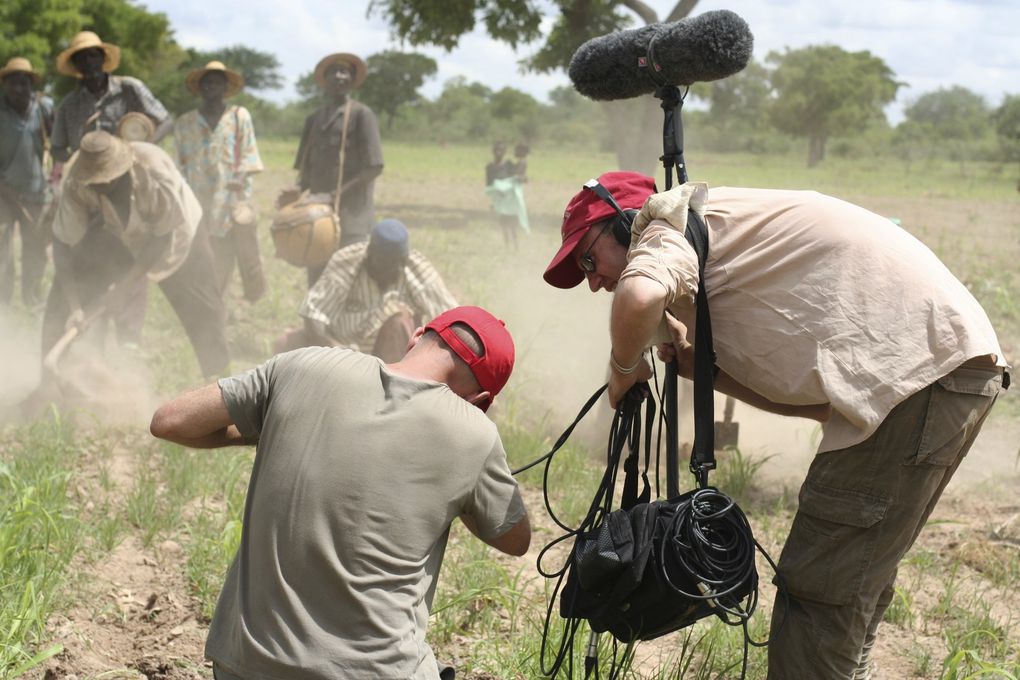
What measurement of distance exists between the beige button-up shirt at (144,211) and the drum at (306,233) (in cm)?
82

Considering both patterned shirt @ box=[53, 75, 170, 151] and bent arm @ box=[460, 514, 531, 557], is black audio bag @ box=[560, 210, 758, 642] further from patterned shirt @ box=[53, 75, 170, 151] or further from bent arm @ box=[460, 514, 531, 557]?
patterned shirt @ box=[53, 75, 170, 151]

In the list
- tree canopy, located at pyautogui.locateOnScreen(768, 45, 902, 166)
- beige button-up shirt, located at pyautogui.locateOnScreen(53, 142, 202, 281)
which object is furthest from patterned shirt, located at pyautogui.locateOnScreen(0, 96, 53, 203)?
tree canopy, located at pyautogui.locateOnScreen(768, 45, 902, 166)

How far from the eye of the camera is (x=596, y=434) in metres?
5.96

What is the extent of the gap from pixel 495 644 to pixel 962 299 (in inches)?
66.3

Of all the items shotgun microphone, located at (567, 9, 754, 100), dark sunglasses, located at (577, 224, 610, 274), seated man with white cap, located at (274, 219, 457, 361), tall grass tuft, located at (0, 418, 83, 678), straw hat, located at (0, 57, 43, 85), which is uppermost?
straw hat, located at (0, 57, 43, 85)

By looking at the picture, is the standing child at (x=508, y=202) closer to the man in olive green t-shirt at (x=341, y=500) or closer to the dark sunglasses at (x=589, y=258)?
the dark sunglasses at (x=589, y=258)

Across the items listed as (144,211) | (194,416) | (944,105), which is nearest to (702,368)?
(194,416)

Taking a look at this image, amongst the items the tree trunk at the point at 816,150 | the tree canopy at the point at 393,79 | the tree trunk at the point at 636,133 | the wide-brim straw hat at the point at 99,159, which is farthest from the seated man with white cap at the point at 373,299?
the tree canopy at the point at 393,79

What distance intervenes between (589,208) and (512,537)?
0.82 metres

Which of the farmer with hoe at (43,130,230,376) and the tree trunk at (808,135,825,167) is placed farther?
the tree trunk at (808,135,825,167)

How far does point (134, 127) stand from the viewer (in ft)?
22.2

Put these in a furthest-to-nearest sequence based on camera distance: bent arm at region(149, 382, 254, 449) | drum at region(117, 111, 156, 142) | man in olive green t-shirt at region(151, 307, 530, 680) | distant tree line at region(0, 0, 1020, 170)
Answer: distant tree line at region(0, 0, 1020, 170) < drum at region(117, 111, 156, 142) < bent arm at region(149, 382, 254, 449) < man in olive green t-shirt at region(151, 307, 530, 680)

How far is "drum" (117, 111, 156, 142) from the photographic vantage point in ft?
21.9

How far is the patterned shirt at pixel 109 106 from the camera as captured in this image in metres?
7.50
